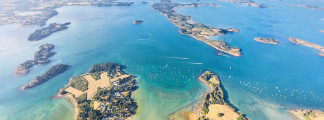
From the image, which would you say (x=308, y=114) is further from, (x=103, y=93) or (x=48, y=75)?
(x=48, y=75)

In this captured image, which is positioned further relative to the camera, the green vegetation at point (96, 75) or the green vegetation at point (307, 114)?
the green vegetation at point (96, 75)

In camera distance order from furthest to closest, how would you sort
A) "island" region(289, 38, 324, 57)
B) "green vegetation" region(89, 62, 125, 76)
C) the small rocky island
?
the small rocky island, "island" region(289, 38, 324, 57), "green vegetation" region(89, 62, 125, 76)

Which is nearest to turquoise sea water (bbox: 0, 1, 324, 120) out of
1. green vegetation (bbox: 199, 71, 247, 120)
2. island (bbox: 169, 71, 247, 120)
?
island (bbox: 169, 71, 247, 120)

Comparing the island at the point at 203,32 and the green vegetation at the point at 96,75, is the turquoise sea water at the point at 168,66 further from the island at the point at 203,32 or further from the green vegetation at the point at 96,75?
the green vegetation at the point at 96,75

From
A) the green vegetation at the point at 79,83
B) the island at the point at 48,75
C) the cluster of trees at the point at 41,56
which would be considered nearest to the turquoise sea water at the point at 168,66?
the island at the point at 48,75

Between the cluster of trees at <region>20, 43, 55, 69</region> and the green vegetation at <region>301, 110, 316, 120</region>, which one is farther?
the cluster of trees at <region>20, 43, 55, 69</region>

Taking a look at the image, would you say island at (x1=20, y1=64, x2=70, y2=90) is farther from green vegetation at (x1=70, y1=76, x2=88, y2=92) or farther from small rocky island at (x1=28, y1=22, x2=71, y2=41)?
small rocky island at (x1=28, y1=22, x2=71, y2=41)
